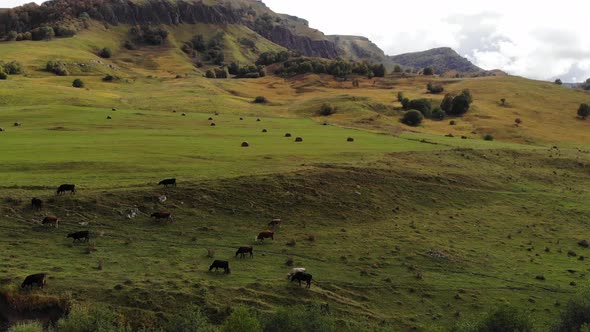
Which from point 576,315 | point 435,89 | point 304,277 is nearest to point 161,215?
point 304,277

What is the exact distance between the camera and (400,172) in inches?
2274

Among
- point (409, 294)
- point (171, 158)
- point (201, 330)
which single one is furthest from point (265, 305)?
point (171, 158)

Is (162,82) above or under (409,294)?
above

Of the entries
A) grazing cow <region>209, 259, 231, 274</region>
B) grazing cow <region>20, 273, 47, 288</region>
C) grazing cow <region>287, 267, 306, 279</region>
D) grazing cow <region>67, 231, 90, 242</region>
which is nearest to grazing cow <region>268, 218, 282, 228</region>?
grazing cow <region>287, 267, 306, 279</region>

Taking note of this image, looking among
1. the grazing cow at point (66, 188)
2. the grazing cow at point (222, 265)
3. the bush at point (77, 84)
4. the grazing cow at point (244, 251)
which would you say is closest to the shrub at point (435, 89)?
the bush at point (77, 84)

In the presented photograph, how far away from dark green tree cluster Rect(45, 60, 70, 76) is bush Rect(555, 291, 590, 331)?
17696cm

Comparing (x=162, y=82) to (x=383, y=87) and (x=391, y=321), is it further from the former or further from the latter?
(x=391, y=321)

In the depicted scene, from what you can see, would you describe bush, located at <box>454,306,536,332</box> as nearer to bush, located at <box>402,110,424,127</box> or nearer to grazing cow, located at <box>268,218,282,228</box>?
grazing cow, located at <box>268,218,282,228</box>

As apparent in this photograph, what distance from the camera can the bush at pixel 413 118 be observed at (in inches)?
5016

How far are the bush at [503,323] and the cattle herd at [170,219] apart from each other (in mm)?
9882

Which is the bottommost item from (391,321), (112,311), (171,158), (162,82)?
(391,321)

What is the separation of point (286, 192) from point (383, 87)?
15705 cm

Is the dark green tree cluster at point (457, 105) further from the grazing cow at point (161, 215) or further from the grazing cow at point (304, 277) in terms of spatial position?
the grazing cow at point (304, 277)

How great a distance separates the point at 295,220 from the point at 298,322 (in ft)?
61.6
